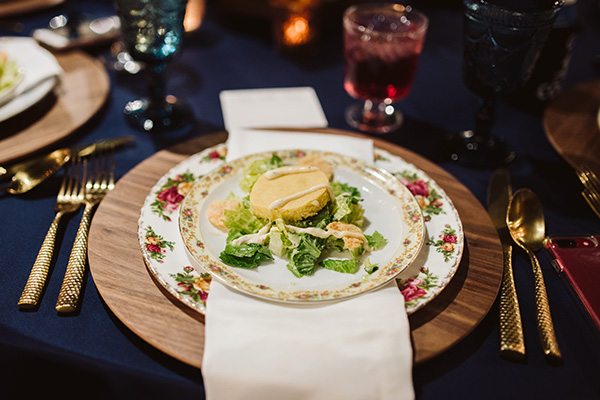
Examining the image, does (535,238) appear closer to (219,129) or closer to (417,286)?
(417,286)

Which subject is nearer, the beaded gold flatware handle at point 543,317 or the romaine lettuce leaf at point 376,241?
the beaded gold flatware handle at point 543,317

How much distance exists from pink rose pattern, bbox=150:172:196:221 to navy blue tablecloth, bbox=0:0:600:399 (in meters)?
0.17

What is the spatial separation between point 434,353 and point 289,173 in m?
0.42

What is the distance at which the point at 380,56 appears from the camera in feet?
3.92

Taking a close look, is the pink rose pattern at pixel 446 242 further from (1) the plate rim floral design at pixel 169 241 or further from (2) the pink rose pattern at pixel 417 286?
(1) the plate rim floral design at pixel 169 241

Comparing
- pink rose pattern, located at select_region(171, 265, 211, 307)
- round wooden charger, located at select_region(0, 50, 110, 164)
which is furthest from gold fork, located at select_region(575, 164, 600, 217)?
round wooden charger, located at select_region(0, 50, 110, 164)

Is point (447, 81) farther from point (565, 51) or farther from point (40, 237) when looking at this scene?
point (40, 237)

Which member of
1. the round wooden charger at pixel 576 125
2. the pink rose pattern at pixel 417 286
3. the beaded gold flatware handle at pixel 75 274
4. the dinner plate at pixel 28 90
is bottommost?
the round wooden charger at pixel 576 125

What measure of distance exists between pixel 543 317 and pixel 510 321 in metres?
0.06

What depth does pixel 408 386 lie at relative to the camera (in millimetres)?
629

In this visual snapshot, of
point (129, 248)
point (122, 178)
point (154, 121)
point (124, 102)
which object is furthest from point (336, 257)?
point (124, 102)

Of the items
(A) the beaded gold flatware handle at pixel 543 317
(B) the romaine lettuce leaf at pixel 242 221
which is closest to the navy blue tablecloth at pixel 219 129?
(A) the beaded gold flatware handle at pixel 543 317

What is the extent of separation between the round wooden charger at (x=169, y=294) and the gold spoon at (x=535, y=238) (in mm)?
61

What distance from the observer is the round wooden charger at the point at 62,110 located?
110 centimetres
